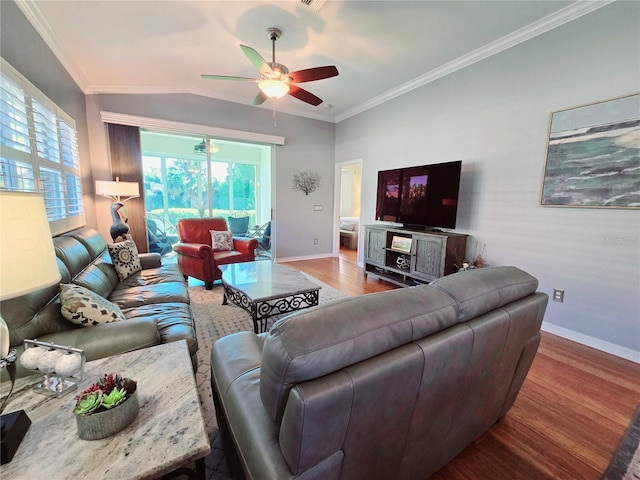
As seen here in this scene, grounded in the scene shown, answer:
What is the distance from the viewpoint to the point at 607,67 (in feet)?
7.51

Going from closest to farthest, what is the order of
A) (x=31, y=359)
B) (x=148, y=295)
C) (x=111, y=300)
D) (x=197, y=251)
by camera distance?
(x=31, y=359)
(x=111, y=300)
(x=148, y=295)
(x=197, y=251)

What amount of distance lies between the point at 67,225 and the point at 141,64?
2136 millimetres

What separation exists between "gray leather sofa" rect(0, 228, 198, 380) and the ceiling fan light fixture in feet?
6.64

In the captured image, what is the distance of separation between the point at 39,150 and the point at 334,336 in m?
2.94

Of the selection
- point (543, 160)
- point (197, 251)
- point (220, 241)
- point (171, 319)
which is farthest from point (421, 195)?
point (171, 319)

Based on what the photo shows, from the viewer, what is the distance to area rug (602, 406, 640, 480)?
1299 mm

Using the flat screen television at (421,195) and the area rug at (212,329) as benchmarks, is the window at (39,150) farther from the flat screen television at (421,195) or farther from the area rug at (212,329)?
the flat screen television at (421,195)

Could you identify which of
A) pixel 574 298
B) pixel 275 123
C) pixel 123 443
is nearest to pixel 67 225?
pixel 123 443

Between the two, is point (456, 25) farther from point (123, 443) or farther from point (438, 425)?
point (123, 443)

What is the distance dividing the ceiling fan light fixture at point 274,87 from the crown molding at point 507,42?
2.25 m

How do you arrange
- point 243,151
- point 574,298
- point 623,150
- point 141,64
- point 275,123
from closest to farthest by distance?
point 623,150 → point 574,298 → point 141,64 → point 275,123 → point 243,151

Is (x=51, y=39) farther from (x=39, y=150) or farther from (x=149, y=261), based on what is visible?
(x=149, y=261)

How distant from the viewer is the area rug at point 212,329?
133cm

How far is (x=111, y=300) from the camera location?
82.2 inches
